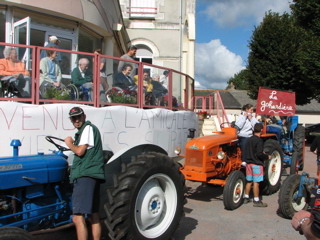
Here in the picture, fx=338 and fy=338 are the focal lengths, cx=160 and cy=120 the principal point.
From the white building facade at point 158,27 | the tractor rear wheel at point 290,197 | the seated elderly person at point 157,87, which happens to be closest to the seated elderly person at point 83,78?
the seated elderly person at point 157,87

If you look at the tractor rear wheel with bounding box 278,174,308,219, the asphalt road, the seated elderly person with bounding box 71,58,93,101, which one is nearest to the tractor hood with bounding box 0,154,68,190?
the asphalt road

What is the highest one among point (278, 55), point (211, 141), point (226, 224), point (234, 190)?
point (278, 55)

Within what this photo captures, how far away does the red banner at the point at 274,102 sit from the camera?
8.55 meters

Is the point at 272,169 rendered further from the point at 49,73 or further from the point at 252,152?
the point at 49,73

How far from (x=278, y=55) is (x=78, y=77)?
63.0 ft

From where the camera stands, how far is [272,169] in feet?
25.2

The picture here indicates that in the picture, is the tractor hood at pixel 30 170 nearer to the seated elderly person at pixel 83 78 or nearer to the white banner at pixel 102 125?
the white banner at pixel 102 125

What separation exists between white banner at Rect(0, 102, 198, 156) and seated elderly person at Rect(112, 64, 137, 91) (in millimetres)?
495

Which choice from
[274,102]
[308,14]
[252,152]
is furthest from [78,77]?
[308,14]

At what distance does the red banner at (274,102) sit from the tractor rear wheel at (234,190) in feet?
8.65

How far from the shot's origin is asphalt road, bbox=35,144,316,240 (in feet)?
16.0

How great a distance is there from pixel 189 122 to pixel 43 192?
170 inches

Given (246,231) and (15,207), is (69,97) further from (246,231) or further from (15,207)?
(246,231)

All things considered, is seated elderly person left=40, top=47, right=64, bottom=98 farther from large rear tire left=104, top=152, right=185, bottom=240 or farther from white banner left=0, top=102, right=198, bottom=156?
large rear tire left=104, top=152, right=185, bottom=240
